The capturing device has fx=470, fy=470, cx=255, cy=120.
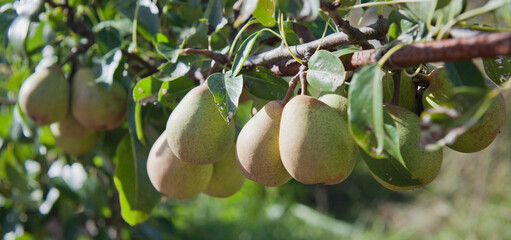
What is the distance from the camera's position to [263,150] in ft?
1.66

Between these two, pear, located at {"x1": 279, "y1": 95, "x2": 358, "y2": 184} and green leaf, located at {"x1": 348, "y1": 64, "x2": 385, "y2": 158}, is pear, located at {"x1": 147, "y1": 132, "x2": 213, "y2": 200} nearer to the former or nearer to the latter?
pear, located at {"x1": 279, "y1": 95, "x2": 358, "y2": 184}

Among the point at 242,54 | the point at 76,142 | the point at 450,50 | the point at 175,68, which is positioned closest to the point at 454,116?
the point at 450,50

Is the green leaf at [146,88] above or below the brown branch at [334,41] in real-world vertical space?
below

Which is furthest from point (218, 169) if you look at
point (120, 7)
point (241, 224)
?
point (241, 224)

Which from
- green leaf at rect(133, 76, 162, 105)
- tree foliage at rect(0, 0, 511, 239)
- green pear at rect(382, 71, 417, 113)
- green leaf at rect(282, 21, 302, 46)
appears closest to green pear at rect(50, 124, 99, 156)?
tree foliage at rect(0, 0, 511, 239)

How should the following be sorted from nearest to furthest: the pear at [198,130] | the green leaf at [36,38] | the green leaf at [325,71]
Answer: the green leaf at [325,71] < the pear at [198,130] < the green leaf at [36,38]

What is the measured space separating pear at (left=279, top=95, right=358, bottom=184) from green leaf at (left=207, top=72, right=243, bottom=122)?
0.07 metres

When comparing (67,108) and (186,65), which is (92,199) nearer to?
(67,108)

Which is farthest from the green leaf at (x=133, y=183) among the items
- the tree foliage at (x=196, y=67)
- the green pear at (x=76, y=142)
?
the green pear at (x=76, y=142)

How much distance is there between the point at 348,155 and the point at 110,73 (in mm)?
455

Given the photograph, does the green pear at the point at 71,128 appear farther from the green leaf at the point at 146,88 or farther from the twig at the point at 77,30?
the green leaf at the point at 146,88

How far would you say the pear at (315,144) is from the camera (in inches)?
18.4

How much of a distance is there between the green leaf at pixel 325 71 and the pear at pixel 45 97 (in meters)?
0.56

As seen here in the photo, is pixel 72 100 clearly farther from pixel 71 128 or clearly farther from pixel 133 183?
pixel 133 183
